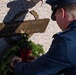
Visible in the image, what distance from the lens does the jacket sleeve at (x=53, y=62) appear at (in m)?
2.59

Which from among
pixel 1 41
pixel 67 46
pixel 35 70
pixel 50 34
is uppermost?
pixel 67 46

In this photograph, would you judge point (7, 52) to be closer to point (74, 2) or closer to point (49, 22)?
point (49, 22)

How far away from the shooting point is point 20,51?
3559mm

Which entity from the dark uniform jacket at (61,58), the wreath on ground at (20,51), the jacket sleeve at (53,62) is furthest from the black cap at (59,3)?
the wreath on ground at (20,51)

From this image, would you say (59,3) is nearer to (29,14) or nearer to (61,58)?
(61,58)

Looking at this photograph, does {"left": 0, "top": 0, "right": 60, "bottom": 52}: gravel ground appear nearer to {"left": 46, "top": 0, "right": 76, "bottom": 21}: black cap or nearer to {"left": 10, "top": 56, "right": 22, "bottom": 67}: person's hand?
{"left": 10, "top": 56, "right": 22, "bottom": 67}: person's hand

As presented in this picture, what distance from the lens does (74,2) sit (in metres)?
2.76

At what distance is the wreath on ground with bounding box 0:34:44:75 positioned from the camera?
3529mm

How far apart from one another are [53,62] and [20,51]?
96cm

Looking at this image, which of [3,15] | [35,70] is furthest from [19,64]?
[3,15]

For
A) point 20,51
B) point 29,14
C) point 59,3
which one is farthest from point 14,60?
point 59,3

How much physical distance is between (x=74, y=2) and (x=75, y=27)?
0.62 feet

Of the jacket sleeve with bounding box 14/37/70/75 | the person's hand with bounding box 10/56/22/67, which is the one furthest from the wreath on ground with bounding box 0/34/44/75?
the jacket sleeve with bounding box 14/37/70/75

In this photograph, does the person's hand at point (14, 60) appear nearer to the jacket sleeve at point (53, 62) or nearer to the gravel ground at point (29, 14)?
the gravel ground at point (29, 14)
